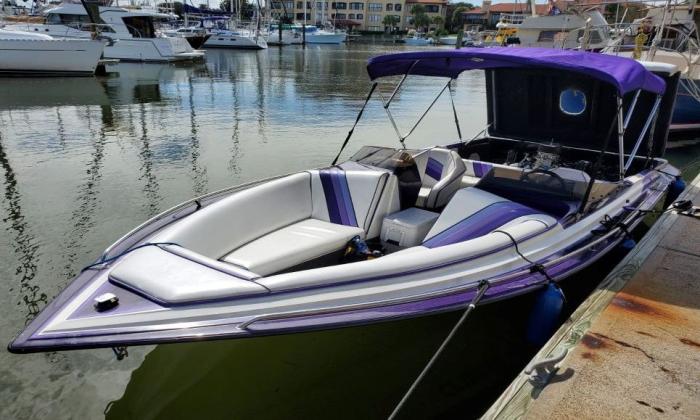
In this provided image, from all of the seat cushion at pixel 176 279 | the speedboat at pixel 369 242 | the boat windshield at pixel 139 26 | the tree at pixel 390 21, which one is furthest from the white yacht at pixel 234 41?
the tree at pixel 390 21

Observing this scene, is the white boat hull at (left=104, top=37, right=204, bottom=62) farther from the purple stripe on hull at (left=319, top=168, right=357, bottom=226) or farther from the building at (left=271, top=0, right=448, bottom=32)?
the building at (left=271, top=0, right=448, bottom=32)

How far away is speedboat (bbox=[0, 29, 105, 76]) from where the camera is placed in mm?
19562

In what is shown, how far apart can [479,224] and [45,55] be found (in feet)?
73.3

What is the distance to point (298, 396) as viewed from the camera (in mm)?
3428

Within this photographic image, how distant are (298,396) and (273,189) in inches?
74.8

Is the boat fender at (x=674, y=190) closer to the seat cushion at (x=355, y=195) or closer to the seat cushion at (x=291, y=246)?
the seat cushion at (x=355, y=195)

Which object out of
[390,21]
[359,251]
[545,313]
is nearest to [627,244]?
[545,313]

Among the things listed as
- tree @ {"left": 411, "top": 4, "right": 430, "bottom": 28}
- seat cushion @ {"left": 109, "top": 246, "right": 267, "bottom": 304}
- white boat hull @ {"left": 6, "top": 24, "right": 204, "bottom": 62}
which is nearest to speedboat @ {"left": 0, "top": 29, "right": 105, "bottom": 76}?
white boat hull @ {"left": 6, "top": 24, "right": 204, "bottom": 62}

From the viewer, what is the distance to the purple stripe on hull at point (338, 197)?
4598mm

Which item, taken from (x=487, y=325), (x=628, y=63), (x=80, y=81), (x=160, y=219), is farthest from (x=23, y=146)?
(x=80, y=81)

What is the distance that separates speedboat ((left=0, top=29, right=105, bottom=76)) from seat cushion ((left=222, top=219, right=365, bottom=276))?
20873 millimetres

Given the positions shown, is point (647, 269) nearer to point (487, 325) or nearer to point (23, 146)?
point (487, 325)

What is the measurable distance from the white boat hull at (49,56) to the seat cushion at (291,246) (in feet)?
68.5

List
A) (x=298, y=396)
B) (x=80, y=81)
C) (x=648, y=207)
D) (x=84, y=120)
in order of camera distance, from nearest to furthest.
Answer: (x=298, y=396) → (x=648, y=207) → (x=84, y=120) → (x=80, y=81)
